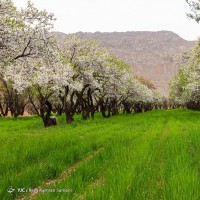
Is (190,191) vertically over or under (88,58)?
under

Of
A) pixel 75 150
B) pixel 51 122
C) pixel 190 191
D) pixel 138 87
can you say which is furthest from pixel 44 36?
pixel 138 87

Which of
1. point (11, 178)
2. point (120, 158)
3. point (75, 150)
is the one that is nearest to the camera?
point (11, 178)

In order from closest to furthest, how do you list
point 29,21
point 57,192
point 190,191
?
point 190,191
point 57,192
point 29,21

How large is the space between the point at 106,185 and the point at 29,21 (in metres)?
12.5

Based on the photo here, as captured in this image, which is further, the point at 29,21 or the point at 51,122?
the point at 51,122

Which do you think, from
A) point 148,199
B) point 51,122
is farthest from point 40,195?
point 51,122

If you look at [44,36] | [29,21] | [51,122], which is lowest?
[51,122]

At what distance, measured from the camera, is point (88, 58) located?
35469 millimetres

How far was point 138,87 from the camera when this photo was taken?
231ft

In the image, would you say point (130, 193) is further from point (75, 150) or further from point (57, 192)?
point (75, 150)

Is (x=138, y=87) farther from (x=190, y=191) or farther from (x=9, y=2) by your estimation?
(x=190, y=191)

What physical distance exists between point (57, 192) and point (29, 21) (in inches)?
488

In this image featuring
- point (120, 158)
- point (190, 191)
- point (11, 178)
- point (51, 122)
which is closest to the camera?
point (190, 191)

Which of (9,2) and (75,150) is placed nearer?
(75,150)
